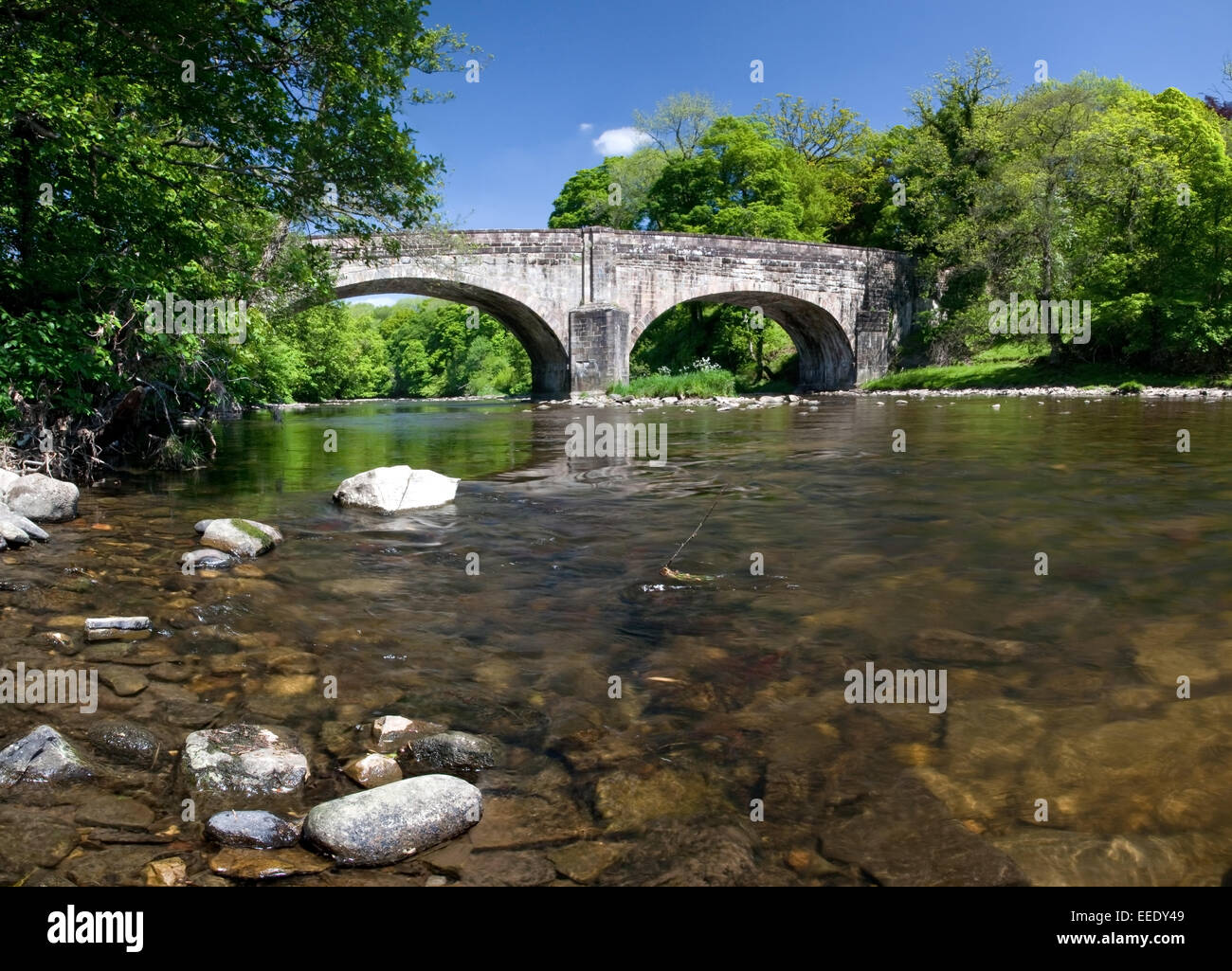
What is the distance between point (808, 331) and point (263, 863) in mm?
38442

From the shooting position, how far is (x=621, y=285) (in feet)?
101

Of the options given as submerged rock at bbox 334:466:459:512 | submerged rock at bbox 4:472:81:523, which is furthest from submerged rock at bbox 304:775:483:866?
submerged rock at bbox 4:472:81:523

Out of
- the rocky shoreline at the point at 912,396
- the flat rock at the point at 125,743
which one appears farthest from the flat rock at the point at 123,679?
the rocky shoreline at the point at 912,396

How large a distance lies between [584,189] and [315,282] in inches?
1731

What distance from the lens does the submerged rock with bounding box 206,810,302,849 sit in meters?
2.16

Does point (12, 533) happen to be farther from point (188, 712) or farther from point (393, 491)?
point (188, 712)

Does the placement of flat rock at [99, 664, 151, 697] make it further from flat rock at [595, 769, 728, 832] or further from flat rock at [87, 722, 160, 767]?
flat rock at [595, 769, 728, 832]

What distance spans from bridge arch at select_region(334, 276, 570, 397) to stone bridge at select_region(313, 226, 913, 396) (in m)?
0.08

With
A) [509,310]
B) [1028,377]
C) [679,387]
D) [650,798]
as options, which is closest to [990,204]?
[1028,377]

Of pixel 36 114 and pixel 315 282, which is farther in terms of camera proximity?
pixel 315 282

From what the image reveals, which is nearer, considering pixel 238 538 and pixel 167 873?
pixel 167 873
